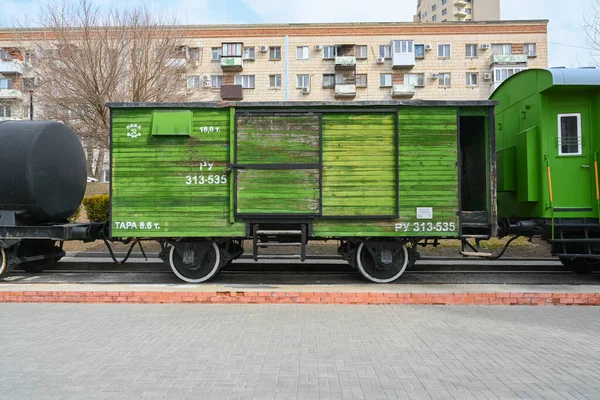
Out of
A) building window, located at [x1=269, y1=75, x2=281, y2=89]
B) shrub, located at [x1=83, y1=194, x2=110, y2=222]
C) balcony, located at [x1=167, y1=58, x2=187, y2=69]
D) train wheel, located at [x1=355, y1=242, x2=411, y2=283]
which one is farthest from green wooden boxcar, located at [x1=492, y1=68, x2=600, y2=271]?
building window, located at [x1=269, y1=75, x2=281, y2=89]

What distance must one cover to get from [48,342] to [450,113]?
734 cm

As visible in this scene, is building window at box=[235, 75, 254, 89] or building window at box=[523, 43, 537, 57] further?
building window at box=[523, 43, 537, 57]

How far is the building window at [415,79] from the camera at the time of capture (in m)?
38.5

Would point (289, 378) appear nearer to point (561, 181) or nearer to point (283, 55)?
point (561, 181)

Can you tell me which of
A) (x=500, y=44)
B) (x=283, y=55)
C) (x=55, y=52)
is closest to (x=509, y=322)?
(x=55, y=52)

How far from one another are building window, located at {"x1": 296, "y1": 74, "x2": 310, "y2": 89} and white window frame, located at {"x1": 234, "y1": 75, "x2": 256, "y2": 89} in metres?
4.06

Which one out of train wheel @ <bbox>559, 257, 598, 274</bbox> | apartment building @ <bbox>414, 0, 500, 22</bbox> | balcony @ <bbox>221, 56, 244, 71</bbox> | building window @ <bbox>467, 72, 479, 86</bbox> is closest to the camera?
train wheel @ <bbox>559, 257, 598, 274</bbox>

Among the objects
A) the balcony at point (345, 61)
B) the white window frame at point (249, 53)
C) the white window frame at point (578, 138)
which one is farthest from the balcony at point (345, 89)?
the white window frame at point (578, 138)

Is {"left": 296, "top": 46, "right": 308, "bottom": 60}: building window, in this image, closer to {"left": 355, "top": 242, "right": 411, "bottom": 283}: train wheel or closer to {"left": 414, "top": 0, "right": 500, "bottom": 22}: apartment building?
{"left": 355, "top": 242, "right": 411, "bottom": 283}: train wheel

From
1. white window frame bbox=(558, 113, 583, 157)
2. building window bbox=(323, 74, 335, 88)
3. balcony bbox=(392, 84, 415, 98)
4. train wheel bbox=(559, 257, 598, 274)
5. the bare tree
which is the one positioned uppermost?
building window bbox=(323, 74, 335, 88)

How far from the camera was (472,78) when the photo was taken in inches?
1533

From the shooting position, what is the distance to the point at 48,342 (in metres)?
5.04

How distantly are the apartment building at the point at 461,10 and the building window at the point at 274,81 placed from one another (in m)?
49.8

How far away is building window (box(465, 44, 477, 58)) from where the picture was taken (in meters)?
38.8
